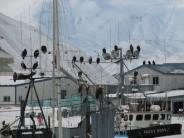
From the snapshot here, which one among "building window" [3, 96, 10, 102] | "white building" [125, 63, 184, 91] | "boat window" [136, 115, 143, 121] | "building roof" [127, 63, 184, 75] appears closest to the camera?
"boat window" [136, 115, 143, 121]

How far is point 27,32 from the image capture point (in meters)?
193

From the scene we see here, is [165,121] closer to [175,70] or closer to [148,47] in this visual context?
[175,70]

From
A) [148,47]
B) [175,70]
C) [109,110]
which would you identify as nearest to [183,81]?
[175,70]

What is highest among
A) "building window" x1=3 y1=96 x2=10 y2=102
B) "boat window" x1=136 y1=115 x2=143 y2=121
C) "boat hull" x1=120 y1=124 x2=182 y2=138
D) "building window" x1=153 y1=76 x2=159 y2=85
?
"building window" x1=153 y1=76 x2=159 y2=85

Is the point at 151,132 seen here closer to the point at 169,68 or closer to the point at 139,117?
the point at 139,117

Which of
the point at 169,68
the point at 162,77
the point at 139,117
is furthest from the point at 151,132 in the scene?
the point at 169,68

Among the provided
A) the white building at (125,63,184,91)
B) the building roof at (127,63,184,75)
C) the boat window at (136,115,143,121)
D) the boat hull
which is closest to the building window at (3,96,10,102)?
the white building at (125,63,184,91)

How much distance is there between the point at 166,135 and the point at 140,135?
2029 mm

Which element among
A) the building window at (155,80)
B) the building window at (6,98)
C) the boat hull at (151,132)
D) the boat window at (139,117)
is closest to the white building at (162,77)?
the building window at (155,80)

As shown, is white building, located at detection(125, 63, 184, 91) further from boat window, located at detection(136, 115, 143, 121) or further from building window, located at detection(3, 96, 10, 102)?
boat window, located at detection(136, 115, 143, 121)

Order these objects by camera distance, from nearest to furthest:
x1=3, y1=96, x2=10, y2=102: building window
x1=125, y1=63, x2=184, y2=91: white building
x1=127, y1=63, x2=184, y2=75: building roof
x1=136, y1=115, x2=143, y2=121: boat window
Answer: x1=136, y1=115, x2=143, y2=121: boat window, x1=3, y1=96, x2=10, y2=102: building window, x1=125, y1=63, x2=184, y2=91: white building, x1=127, y1=63, x2=184, y2=75: building roof

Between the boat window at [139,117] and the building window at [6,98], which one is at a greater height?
the building window at [6,98]

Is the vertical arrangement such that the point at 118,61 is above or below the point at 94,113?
above

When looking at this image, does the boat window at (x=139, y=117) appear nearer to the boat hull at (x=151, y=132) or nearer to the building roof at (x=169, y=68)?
the boat hull at (x=151, y=132)
